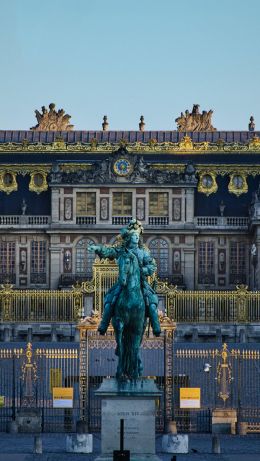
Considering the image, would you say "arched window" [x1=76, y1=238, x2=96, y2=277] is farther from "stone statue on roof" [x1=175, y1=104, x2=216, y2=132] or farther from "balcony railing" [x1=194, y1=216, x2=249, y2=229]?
"stone statue on roof" [x1=175, y1=104, x2=216, y2=132]

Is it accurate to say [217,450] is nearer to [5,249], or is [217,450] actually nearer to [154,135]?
[5,249]

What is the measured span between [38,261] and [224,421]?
5081cm

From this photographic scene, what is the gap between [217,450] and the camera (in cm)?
4106

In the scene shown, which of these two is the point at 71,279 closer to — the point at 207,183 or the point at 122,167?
the point at 122,167

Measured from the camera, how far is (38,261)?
96625 mm

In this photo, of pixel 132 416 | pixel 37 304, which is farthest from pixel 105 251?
pixel 37 304

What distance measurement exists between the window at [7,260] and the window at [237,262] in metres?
12.0

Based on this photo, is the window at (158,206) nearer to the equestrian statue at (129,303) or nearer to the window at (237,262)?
the window at (237,262)

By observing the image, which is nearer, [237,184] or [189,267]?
[189,267]

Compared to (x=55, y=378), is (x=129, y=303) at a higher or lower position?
higher

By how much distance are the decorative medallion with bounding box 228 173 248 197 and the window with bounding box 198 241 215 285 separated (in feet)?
10.6

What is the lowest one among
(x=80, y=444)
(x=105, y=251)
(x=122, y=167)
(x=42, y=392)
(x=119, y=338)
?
(x=80, y=444)

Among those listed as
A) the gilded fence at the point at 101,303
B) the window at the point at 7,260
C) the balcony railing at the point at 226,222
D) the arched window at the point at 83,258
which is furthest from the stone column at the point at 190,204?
the window at the point at 7,260

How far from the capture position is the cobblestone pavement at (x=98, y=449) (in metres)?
39.6
